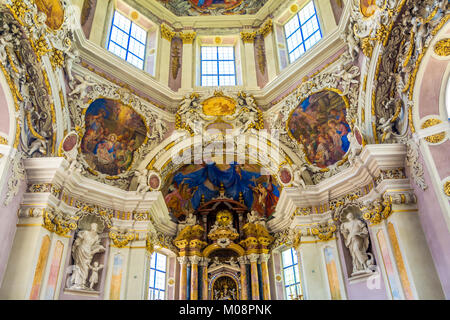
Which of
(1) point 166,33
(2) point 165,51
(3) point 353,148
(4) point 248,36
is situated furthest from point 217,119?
(3) point 353,148

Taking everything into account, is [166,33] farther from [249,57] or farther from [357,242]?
[357,242]

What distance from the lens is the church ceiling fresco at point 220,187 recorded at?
1450 centimetres

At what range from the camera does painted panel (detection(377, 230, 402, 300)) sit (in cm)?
802

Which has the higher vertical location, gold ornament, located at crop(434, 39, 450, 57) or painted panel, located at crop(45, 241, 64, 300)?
gold ornament, located at crop(434, 39, 450, 57)

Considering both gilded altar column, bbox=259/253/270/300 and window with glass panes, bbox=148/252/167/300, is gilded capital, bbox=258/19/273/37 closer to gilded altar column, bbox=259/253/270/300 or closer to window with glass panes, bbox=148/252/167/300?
Answer: gilded altar column, bbox=259/253/270/300

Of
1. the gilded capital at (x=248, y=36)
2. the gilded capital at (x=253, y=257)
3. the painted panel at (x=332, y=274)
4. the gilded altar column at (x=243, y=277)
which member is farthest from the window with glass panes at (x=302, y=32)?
the gilded altar column at (x=243, y=277)

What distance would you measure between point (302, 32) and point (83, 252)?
36.0ft

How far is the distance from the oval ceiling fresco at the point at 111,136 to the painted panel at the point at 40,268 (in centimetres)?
290

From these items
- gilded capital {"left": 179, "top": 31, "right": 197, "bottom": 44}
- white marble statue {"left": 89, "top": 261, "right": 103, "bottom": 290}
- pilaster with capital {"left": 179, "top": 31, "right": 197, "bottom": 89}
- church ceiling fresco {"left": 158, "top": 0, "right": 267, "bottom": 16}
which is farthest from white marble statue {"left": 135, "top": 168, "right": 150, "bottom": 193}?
church ceiling fresco {"left": 158, "top": 0, "right": 267, "bottom": 16}

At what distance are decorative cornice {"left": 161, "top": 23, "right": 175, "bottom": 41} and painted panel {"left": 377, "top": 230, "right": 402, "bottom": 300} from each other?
10.9 m

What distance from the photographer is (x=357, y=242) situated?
9383mm

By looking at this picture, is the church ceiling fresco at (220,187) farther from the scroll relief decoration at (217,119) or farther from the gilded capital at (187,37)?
the gilded capital at (187,37)
